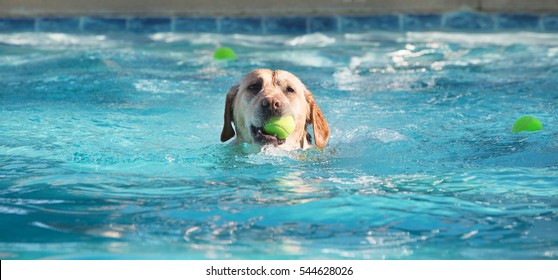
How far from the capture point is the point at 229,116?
608 cm

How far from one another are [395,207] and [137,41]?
9.09 m

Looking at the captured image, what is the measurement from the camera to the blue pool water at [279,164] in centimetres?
379

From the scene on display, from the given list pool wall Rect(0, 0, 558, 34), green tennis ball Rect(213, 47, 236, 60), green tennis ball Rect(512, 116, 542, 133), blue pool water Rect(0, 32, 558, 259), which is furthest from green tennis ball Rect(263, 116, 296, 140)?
pool wall Rect(0, 0, 558, 34)

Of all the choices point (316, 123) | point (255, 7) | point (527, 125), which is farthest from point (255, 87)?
point (255, 7)

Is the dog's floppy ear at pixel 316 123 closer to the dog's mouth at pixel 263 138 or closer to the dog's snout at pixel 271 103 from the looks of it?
the dog's mouth at pixel 263 138

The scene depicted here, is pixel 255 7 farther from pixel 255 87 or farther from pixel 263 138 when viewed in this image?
pixel 263 138

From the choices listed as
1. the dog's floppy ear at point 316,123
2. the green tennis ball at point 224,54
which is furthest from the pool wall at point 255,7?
the dog's floppy ear at point 316,123

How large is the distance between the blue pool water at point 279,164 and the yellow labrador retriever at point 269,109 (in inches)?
5.0

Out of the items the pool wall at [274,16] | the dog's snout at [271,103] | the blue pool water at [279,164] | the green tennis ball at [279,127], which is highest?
the pool wall at [274,16]

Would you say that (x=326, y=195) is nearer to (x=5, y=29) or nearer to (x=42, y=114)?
(x=42, y=114)

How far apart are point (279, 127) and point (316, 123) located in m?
0.62

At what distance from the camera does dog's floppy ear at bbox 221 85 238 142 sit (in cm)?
596

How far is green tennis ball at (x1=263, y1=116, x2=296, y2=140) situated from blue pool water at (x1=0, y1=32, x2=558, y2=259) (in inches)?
5.7
